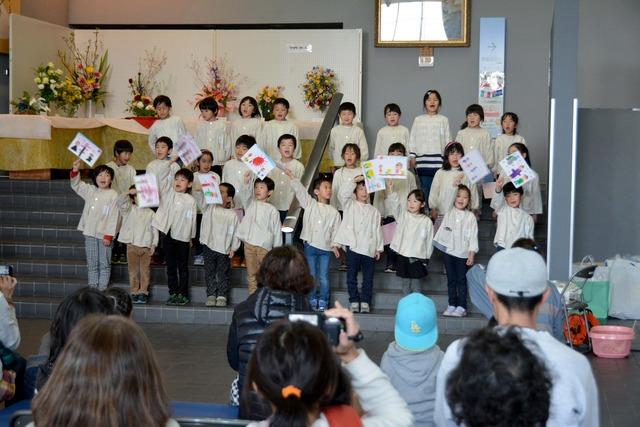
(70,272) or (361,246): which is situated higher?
(361,246)

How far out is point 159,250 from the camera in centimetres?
966

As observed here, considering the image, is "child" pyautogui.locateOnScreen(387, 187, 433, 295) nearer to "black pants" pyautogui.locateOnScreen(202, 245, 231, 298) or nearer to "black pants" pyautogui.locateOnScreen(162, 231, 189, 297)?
"black pants" pyautogui.locateOnScreen(202, 245, 231, 298)

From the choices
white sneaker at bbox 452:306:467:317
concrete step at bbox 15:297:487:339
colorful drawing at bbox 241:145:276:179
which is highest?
colorful drawing at bbox 241:145:276:179

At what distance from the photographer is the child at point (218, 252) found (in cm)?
879

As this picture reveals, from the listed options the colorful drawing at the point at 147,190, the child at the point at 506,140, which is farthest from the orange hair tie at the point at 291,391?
the child at the point at 506,140

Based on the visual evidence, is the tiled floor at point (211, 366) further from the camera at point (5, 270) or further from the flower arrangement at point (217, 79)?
the flower arrangement at point (217, 79)

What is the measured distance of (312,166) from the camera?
374 inches

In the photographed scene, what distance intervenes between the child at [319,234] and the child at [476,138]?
2.00 meters

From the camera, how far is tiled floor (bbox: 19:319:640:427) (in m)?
6.10

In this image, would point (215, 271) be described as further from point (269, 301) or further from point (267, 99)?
point (269, 301)

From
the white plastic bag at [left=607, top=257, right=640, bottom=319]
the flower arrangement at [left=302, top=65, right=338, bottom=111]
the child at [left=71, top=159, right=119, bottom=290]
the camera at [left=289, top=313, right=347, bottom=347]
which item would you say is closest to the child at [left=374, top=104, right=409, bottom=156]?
the flower arrangement at [left=302, top=65, right=338, bottom=111]

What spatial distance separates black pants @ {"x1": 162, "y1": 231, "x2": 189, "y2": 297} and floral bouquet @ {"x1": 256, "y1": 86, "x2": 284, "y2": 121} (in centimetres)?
381

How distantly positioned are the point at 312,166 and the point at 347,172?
37 centimetres

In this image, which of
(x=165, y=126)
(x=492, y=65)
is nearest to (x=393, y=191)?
(x=165, y=126)
